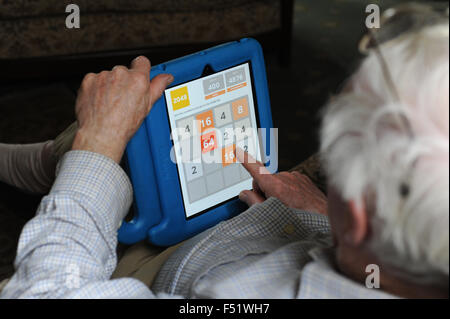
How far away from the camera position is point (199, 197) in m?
0.93

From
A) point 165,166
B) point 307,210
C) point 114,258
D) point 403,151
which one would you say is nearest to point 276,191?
point 307,210

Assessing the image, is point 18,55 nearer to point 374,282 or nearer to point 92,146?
point 92,146

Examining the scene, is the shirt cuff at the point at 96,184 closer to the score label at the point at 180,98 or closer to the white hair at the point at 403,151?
the score label at the point at 180,98

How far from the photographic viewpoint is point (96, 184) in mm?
750

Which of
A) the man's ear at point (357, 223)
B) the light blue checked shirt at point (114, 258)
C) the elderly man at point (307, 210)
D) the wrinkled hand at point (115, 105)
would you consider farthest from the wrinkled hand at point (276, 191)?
the man's ear at point (357, 223)

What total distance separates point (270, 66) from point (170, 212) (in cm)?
181

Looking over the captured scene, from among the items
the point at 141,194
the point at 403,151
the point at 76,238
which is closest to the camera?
the point at 403,151

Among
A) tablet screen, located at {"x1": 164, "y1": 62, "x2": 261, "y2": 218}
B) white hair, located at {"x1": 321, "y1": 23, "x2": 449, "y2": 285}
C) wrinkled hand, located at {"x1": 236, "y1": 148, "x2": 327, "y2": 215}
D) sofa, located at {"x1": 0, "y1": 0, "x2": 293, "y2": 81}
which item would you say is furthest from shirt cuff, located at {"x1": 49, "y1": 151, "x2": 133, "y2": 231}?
sofa, located at {"x1": 0, "y1": 0, "x2": 293, "y2": 81}

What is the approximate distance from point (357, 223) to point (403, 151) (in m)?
0.10

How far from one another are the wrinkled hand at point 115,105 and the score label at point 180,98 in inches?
1.3

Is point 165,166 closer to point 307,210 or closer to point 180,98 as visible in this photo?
point 180,98

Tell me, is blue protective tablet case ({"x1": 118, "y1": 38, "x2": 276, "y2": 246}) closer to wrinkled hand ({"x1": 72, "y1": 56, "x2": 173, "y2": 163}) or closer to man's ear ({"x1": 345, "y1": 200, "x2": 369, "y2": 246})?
wrinkled hand ({"x1": 72, "y1": 56, "x2": 173, "y2": 163})

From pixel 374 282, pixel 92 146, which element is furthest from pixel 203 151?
pixel 374 282

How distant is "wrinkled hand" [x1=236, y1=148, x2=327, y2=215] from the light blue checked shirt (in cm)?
11
